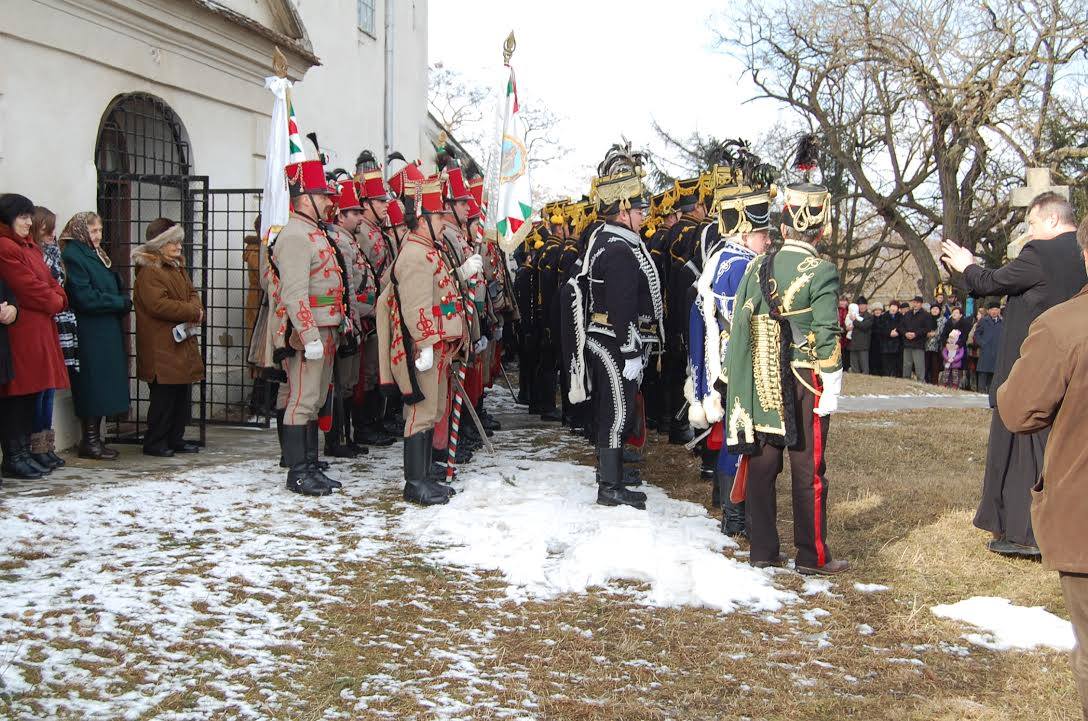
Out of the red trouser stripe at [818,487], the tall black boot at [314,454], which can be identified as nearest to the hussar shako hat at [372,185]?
the tall black boot at [314,454]

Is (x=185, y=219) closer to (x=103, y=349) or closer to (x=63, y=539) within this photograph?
(x=103, y=349)

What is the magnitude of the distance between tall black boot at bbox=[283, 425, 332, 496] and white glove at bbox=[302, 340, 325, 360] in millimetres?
525

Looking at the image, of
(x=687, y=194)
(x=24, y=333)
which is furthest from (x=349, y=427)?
(x=687, y=194)

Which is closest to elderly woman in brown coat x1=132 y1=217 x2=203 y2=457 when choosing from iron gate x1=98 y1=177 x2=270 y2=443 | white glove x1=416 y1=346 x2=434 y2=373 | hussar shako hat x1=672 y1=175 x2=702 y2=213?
iron gate x1=98 y1=177 x2=270 y2=443

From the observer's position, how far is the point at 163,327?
7.93 m

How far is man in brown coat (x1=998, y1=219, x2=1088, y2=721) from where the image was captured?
271 cm

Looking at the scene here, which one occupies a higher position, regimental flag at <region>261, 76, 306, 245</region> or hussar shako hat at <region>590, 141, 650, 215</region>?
regimental flag at <region>261, 76, 306, 245</region>

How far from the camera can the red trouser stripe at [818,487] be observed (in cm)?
523

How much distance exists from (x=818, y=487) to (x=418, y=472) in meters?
2.64

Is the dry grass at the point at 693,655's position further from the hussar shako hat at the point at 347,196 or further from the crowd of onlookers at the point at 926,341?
the crowd of onlookers at the point at 926,341

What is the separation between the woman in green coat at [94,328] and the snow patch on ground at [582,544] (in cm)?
292

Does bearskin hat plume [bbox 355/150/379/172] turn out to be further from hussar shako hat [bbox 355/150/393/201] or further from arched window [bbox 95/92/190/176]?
arched window [bbox 95/92/190/176]

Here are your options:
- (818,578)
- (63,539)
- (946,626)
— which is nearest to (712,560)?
(818,578)

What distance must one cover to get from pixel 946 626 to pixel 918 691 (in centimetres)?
77
